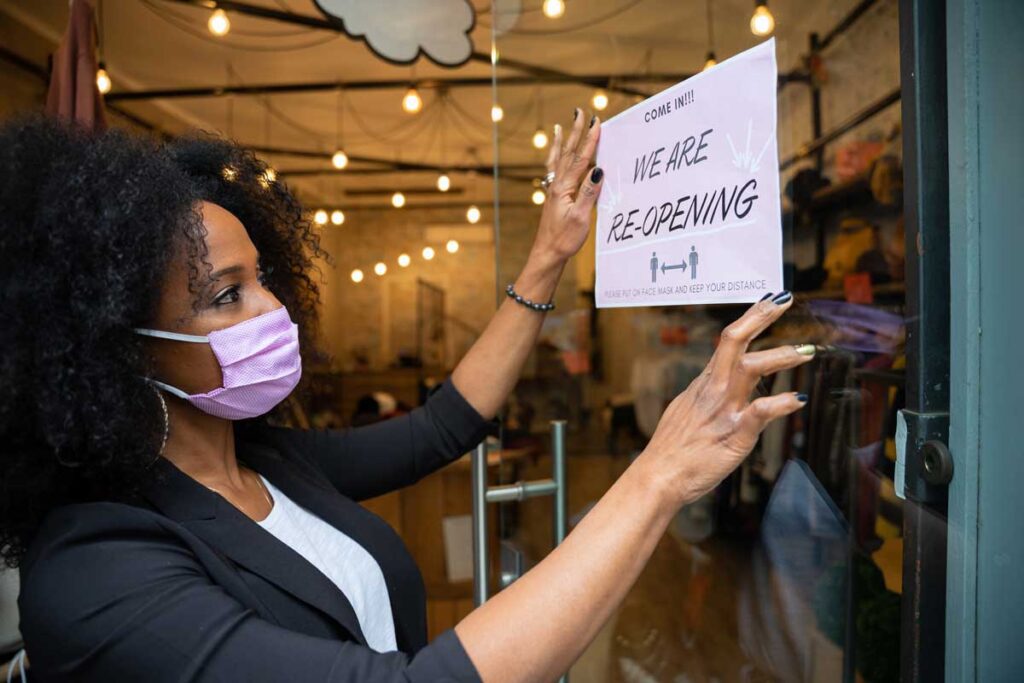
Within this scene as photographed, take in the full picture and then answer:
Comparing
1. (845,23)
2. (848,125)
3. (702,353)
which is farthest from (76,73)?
(702,353)

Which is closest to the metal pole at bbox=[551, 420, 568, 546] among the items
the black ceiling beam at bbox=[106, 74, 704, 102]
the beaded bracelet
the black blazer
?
the beaded bracelet

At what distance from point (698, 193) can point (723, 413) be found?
0.28 m

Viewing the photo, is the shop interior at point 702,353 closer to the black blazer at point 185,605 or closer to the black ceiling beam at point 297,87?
the black blazer at point 185,605

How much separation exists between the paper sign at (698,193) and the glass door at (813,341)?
0.06 m

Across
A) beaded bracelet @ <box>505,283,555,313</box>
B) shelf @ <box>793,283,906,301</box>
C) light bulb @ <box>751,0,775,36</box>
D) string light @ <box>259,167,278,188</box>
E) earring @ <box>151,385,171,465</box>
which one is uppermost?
light bulb @ <box>751,0,775,36</box>

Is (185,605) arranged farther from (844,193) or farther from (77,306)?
(844,193)

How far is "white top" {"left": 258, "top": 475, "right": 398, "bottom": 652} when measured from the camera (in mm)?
949

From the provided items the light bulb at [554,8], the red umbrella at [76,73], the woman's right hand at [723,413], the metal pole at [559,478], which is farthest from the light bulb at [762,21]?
the red umbrella at [76,73]

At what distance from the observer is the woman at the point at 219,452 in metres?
0.65

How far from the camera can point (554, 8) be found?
1455 mm

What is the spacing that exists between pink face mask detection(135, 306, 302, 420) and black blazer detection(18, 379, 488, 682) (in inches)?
4.7

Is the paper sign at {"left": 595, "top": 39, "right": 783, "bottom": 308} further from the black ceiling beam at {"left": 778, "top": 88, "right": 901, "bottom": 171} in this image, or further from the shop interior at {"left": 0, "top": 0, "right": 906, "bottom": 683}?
the black ceiling beam at {"left": 778, "top": 88, "right": 901, "bottom": 171}

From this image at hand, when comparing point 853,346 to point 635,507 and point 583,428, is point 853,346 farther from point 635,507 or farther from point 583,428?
point 583,428

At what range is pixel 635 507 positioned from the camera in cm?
65
